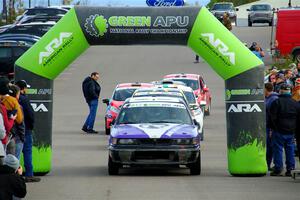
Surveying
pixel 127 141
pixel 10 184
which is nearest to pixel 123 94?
pixel 127 141

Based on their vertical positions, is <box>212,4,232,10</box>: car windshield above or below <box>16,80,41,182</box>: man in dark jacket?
above

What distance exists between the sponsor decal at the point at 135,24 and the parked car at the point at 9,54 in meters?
22.5

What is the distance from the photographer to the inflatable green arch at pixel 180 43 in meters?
19.8

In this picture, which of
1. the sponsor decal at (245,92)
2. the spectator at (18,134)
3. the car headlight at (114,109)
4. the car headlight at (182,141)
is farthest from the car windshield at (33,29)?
the spectator at (18,134)

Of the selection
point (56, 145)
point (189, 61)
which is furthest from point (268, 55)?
point (56, 145)

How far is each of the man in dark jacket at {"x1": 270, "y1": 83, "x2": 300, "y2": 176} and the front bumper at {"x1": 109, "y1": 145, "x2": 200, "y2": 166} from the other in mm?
1529

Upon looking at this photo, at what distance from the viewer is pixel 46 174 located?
20.5 m

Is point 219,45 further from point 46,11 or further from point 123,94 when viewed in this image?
point 46,11

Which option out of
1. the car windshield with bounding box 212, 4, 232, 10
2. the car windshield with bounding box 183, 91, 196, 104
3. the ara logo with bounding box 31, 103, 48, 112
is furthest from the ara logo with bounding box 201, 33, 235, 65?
the car windshield with bounding box 212, 4, 232, 10

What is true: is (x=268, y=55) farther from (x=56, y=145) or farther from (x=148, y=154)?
(x=148, y=154)

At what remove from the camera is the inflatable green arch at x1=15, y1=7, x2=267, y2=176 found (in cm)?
1975

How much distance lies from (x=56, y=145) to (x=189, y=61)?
26.8 meters

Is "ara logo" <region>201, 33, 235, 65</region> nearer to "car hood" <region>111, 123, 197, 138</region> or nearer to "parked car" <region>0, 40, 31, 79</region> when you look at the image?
"car hood" <region>111, 123, 197, 138</region>

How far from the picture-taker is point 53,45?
19922 millimetres
